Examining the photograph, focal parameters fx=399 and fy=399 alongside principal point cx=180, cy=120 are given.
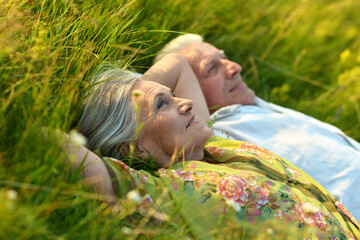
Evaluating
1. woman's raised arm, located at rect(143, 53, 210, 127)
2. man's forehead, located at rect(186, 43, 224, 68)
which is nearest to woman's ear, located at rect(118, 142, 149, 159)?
woman's raised arm, located at rect(143, 53, 210, 127)

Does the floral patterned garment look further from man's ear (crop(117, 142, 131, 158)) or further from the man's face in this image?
the man's face

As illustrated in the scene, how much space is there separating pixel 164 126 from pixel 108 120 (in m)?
0.35

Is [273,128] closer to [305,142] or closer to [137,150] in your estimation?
[305,142]

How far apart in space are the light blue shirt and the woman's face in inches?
30.4

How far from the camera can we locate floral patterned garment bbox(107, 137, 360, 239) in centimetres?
200

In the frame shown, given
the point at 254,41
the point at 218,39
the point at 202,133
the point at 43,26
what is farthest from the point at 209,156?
the point at 254,41

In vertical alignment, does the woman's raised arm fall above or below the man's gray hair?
below

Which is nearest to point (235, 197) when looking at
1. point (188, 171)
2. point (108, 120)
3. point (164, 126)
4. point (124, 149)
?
point (188, 171)

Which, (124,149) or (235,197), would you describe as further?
(124,149)

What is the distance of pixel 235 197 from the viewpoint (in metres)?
2.14

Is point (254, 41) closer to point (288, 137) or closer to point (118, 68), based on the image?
point (288, 137)

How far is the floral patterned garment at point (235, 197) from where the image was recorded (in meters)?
2.00

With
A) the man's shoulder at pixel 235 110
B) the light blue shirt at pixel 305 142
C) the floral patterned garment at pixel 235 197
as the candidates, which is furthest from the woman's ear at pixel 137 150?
the man's shoulder at pixel 235 110

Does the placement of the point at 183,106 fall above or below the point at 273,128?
above
